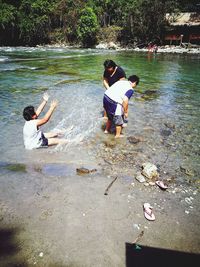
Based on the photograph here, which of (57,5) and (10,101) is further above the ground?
(57,5)

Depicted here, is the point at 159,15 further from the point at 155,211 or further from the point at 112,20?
the point at 155,211

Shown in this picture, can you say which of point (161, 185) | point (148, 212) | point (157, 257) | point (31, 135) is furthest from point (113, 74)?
point (157, 257)

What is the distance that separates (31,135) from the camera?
547cm

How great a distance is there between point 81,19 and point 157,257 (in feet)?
169

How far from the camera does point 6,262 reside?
2.77 m

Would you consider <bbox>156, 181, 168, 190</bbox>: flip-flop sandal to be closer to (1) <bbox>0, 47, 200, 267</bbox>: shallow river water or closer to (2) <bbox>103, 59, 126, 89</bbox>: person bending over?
(1) <bbox>0, 47, 200, 267</bbox>: shallow river water

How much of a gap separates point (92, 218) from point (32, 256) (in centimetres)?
95

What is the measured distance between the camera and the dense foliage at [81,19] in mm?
43438

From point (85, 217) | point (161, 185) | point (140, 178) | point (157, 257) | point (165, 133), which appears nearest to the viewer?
point (157, 257)

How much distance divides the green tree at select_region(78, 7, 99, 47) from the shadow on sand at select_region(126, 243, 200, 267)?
165 feet

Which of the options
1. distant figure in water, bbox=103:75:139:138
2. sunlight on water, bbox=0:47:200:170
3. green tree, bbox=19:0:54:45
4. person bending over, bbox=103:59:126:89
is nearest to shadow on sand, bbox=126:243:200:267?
sunlight on water, bbox=0:47:200:170

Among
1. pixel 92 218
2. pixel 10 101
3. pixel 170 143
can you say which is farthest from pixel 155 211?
pixel 10 101

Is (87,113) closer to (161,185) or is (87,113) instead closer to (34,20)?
(161,185)

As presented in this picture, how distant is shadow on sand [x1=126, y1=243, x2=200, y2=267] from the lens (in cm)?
284
